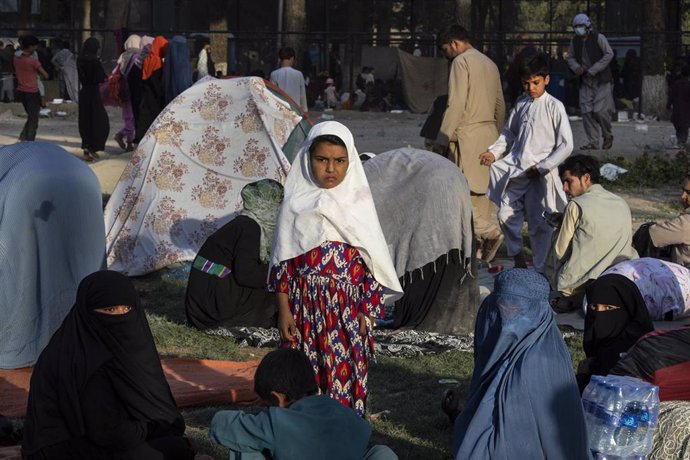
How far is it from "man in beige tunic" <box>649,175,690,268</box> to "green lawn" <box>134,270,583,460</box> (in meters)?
1.19

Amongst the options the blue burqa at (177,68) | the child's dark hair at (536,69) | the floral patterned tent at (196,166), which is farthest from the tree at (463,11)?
the child's dark hair at (536,69)

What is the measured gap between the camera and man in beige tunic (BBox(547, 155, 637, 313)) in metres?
7.15

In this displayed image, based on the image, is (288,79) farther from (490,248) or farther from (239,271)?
(239,271)

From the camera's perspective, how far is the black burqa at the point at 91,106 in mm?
14273

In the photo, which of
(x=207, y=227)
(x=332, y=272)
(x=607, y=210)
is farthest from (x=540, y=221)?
(x=332, y=272)

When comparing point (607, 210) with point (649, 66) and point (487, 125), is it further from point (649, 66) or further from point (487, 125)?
point (649, 66)

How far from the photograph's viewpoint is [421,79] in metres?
23.3

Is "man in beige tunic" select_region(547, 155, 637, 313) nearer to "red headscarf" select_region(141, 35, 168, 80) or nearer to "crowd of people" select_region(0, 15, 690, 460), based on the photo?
"crowd of people" select_region(0, 15, 690, 460)

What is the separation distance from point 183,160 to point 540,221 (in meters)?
2.70

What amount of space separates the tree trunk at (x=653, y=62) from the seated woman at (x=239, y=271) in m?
14.8

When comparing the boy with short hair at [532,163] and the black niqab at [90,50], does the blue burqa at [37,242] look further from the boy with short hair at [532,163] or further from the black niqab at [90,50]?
the black niqab at [90,50]

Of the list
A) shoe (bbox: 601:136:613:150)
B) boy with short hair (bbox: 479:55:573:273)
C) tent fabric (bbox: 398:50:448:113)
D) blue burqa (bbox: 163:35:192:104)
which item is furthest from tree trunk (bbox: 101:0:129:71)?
boy with short hair (bbox: 479:55:573:273)

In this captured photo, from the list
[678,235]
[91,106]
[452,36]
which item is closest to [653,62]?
[91,106]

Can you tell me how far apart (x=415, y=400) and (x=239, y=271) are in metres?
1.76
